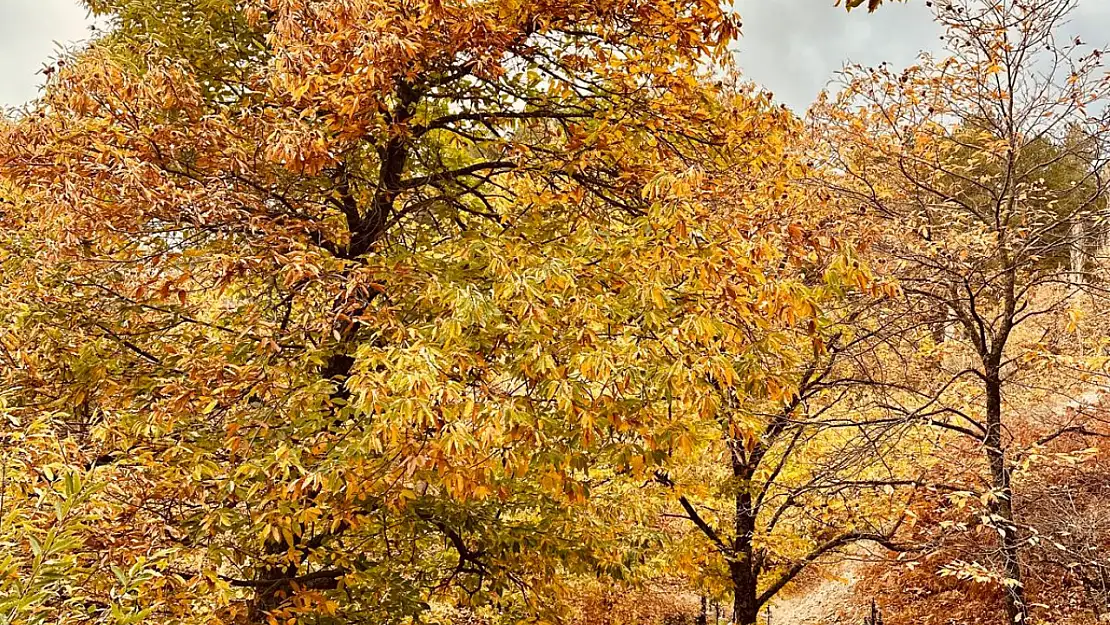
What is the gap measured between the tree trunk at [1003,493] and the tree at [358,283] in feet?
8.99

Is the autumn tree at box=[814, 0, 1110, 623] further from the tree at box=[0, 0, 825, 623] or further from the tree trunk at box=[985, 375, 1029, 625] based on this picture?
the tree at box=[0, 0, 825, 623]

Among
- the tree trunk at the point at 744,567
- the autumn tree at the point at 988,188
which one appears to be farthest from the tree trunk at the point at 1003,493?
the tree trunk at the point at 744,567

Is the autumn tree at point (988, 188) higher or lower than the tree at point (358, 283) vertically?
higher

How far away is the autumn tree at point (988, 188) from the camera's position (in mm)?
5844

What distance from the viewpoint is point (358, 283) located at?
392 cm

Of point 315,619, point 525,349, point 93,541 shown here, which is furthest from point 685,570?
point 93,541

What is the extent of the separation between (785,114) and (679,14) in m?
1.08

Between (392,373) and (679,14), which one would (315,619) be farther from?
(679,14)

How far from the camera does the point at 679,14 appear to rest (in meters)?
4.59

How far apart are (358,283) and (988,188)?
5590 millimetres

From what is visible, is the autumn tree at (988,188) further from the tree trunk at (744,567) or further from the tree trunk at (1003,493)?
the tree trunk at (744,567)

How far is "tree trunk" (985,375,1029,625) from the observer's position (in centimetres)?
552

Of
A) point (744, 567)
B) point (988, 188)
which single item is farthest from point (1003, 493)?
point (744, 567)

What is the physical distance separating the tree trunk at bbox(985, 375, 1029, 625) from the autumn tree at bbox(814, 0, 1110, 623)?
2 cm
